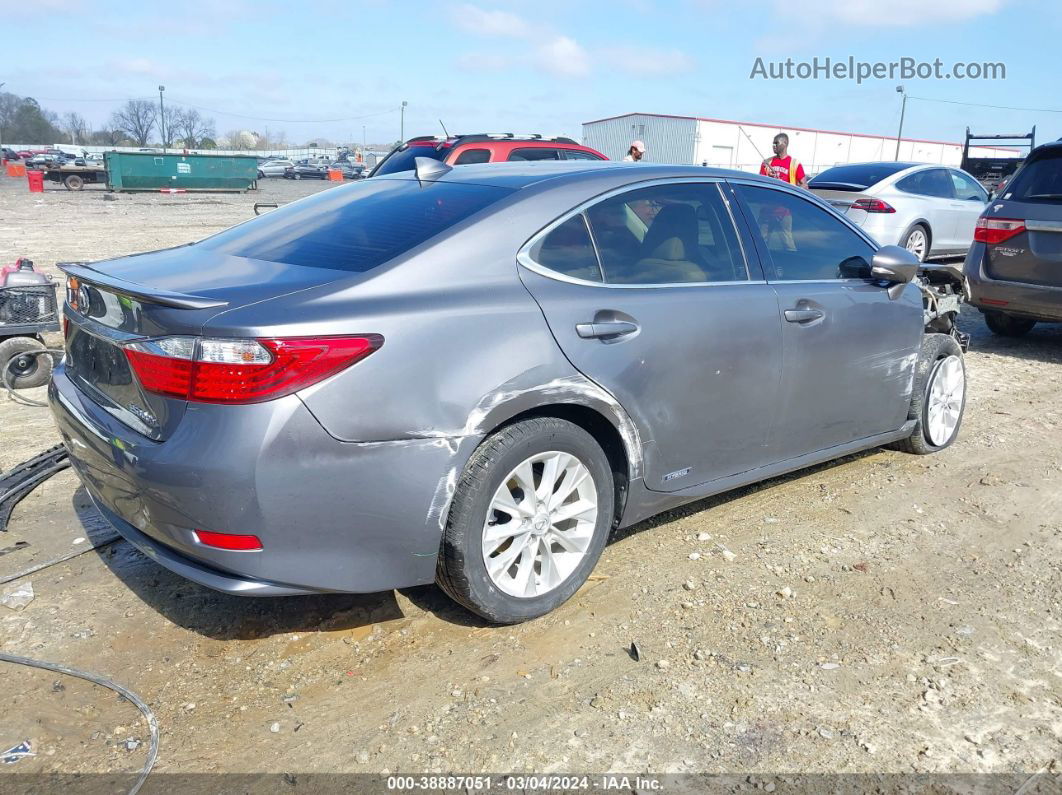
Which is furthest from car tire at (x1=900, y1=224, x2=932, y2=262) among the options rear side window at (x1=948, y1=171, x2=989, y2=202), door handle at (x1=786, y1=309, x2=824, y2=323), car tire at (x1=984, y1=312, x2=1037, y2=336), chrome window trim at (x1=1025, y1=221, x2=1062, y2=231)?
door handle at (x1=786, y1=309, x2=824, y2=323)

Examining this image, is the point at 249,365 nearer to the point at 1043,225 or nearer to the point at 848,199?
the point at 1043,225

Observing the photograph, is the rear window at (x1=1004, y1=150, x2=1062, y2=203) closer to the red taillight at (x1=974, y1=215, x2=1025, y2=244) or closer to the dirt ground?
the red taillight at (x1=974, y1=215, x2=1025, y2=244)

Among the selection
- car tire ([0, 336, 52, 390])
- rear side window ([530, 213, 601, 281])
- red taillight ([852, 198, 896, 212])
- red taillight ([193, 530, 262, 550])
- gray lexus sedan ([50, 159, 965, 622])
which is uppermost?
red taillight ([852, 198, 896, 212])

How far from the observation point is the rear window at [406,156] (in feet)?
35.4

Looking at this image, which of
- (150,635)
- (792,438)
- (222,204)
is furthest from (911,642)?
(222,204)

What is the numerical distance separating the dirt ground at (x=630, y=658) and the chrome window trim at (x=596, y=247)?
1.18 metres

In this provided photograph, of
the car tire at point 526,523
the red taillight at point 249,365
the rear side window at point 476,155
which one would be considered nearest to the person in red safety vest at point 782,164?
the rear side window at point 476,155

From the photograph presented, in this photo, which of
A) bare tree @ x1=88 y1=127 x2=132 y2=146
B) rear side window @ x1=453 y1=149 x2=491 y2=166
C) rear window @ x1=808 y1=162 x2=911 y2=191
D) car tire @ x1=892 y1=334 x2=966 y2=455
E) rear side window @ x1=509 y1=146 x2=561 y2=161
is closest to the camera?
car tire @ x1=892 y1=334 x2=966 y2=455

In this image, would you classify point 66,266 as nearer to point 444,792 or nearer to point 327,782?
point 327,782

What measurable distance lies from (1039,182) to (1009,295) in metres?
1.00

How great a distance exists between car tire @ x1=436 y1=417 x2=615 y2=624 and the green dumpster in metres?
37.6

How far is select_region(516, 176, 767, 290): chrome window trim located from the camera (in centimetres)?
321

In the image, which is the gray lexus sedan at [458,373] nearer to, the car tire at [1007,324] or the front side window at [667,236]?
the front side window at [667,236]

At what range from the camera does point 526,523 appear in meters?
3.17
